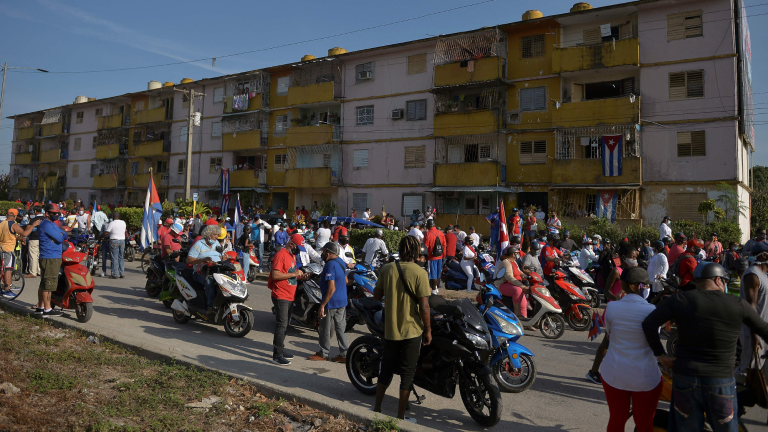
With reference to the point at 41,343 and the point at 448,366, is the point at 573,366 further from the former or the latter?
the point at 41,343

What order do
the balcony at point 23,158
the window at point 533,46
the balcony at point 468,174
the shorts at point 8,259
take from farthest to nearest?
the balcony at point 23,158 → the balcony at point 468,174 → the window at point 533,46 → the shorts at point 8,259

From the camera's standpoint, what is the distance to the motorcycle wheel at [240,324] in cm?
834

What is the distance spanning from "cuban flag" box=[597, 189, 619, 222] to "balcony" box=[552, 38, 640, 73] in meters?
5.83

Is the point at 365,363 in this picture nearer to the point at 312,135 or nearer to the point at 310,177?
the point at 310,177

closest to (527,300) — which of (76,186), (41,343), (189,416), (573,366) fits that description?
(573,366)

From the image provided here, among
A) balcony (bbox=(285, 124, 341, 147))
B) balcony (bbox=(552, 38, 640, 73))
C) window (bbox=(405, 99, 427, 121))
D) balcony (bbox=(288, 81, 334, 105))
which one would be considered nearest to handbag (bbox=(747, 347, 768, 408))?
balcony (bbox=(552, 38, 640, 73))

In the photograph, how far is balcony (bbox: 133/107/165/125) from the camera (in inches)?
1698

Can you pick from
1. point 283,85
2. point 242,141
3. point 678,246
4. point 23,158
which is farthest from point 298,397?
point 23,158

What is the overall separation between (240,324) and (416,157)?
2282cm

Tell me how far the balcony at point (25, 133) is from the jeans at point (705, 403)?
223ft

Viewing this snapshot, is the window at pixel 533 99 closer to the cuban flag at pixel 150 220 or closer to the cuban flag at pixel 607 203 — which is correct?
the cuban flag at pixel 607 203

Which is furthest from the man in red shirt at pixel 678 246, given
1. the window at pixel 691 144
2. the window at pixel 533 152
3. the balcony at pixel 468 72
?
the balcony at pixel 468 72

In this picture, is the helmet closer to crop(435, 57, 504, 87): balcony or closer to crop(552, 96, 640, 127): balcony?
crop(552, 96, 640, 127): balcony

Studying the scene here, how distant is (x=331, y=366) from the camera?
22.7ft
